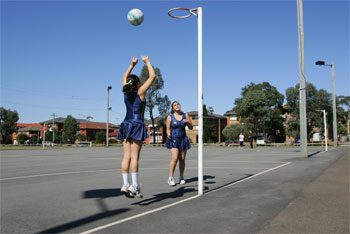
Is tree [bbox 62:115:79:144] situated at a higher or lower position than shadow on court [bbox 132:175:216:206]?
higher

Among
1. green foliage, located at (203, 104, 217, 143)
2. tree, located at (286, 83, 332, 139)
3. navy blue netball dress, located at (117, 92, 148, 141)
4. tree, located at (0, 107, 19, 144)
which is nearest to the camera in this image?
navy blue netball dress, located at (117, 92, 148, 141)

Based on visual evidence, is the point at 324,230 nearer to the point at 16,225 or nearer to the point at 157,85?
the point at 16,225

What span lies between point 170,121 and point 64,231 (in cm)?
406

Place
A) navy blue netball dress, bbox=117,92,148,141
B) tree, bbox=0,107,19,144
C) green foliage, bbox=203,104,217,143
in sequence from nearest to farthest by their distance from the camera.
→ navy blue netball dress, bbox=117,92,148,141 → green foliage, bbox=203,104,217,143 → tree, bbox=0,107,19,144

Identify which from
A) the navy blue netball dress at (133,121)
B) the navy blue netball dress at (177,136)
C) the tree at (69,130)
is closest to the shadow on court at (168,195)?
the navy blue netball dress at (177,136)

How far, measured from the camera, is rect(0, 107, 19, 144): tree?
84.9 meters

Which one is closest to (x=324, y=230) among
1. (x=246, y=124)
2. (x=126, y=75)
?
(x=126, y=75)

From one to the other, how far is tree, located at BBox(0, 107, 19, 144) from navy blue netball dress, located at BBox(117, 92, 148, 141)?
92678mm

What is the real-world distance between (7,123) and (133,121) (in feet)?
306

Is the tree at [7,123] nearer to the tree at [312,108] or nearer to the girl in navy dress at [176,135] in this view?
the tree at [312,108]

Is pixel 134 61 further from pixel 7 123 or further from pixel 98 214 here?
pixel 7 123

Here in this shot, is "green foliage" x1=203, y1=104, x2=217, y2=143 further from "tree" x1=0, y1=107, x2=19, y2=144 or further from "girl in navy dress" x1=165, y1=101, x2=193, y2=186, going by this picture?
"girl in navy dress" x1=165, y1=101, x2=193, y2=186

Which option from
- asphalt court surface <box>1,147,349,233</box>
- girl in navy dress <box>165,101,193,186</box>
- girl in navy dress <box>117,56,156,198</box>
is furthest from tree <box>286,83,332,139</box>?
girl in navy dress <box>117,56,156,198</box>

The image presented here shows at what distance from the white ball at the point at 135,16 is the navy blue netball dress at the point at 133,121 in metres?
1.83
